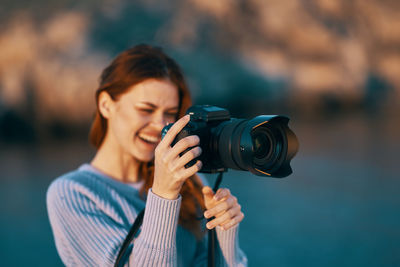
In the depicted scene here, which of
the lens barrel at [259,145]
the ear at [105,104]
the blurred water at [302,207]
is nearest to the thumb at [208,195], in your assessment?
the lens barrel at [259,145]

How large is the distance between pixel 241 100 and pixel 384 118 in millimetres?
2768

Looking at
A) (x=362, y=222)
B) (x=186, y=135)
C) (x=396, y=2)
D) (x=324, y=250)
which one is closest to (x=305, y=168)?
(x=362, y=222)

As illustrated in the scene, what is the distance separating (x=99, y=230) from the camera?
0.92m

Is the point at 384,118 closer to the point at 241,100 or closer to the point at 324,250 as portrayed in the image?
the point at 241,100

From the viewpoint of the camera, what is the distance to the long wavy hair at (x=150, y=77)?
1.09 metres

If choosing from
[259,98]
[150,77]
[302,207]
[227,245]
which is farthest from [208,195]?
[259,98]

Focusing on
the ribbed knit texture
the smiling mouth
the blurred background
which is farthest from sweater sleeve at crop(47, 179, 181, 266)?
the blurred background

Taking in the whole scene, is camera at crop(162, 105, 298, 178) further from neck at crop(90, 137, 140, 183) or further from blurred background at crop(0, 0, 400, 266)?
blurred background at crop(0, 0, 400, 266)

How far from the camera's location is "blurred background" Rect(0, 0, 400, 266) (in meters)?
2.96

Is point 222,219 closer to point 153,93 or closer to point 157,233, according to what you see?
point 157,233

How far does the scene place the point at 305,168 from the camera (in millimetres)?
4324

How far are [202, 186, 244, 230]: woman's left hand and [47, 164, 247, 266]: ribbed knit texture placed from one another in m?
0.07

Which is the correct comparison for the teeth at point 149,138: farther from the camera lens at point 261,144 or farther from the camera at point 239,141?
the camera lens at point 261,144

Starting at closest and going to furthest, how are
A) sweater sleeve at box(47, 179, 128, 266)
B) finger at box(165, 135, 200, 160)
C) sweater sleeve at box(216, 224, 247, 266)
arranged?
finger at box(165, 135, 200, 160), sweater sleeve at box(47, 179, 128, 266), sweater sleeve at box(216, 224, 247, 266)
